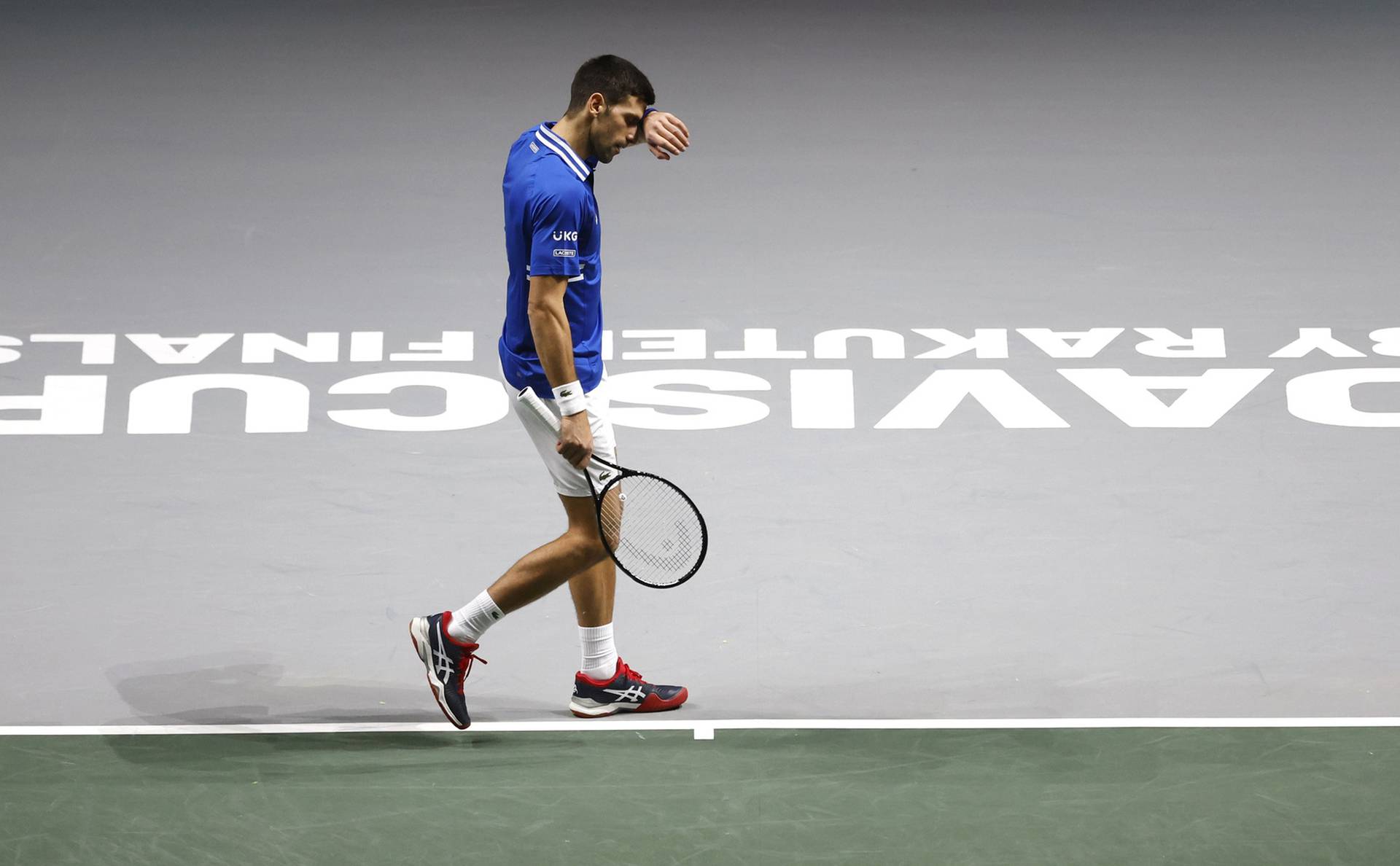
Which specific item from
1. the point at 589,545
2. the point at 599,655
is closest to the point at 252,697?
the point at 599,655

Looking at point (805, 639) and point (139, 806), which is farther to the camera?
point (805, 639)

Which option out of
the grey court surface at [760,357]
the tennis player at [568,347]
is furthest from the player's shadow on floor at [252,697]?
the tennis player at [568,347]

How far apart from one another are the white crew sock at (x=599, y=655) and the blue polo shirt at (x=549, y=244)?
0.84 meters

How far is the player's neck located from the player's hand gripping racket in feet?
2.50

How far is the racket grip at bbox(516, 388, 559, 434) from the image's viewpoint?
5.18 m

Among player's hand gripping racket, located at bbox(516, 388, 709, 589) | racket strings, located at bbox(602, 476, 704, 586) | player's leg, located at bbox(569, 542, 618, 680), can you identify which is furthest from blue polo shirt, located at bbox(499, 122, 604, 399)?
player's leg, located at bbox(569, 542, 618, 680)

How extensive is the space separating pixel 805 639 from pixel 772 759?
88cm

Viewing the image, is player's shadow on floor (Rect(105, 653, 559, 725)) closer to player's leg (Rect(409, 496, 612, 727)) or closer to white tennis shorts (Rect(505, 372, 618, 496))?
player's leg (Rect(409, 496, 612, 727))

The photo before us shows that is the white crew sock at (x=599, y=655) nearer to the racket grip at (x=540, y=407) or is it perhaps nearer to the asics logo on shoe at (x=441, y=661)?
the asics logo on shoe at (x=441, y=661)

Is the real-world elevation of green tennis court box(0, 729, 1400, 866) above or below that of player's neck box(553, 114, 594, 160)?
below

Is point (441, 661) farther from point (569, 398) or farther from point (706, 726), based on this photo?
point (569, 398)

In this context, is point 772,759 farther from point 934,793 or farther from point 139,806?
point 139,806

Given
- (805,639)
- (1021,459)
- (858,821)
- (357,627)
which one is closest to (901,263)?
(1021,459)

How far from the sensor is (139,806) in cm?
482
